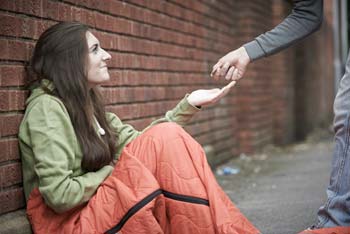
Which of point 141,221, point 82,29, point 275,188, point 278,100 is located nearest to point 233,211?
point 141,221

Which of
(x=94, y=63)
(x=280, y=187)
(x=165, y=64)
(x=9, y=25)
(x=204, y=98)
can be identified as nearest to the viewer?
(x=9, y=25)

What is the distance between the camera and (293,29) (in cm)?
313

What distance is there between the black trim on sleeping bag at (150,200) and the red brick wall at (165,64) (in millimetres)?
614

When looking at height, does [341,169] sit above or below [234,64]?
below

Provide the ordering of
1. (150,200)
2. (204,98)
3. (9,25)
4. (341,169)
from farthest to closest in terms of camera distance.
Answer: (204,98), (9,25), (341,169), (150,200)

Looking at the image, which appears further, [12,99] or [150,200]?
[12,99]

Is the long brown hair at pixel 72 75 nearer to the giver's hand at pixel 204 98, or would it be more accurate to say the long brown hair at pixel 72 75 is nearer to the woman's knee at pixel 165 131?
the woman's knee at pixel 165 131

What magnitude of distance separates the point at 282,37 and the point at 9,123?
1.32 m

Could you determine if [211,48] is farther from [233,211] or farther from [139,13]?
[233,211]

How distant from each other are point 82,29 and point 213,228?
113cm

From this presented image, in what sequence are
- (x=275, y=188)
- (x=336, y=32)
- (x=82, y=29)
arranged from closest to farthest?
1. (x=82, y=29)
2. (x=275, y=188)
3. (x=336, y=32)

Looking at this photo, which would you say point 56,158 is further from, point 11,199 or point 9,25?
point 9,25

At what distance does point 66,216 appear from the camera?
121 inches

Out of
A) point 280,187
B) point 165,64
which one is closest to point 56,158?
point 165,64
